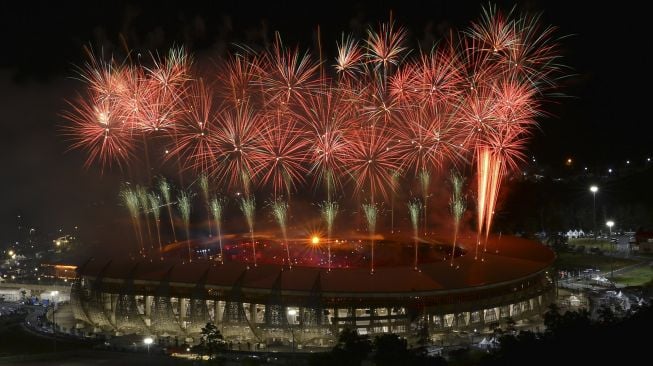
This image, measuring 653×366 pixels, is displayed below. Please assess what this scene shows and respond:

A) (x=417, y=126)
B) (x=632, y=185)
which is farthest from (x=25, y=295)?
(x=632, y=185)

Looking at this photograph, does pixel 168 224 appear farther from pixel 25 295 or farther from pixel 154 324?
pixel 154 324

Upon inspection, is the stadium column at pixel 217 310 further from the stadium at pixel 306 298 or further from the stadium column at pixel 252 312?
the stadium column at pixel 252 312

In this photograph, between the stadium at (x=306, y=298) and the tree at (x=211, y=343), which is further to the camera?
the stadium at (x=306, y=298)

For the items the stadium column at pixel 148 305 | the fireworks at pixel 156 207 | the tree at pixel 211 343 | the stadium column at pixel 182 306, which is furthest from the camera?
the fireworks at pixel 156 207

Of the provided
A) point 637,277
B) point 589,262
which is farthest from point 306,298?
point 589,262

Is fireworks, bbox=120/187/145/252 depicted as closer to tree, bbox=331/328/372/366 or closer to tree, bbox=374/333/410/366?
tree, bbox=331/328/372/366

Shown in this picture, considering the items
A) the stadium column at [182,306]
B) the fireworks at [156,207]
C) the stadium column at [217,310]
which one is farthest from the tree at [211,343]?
the fireworks at [156,207]

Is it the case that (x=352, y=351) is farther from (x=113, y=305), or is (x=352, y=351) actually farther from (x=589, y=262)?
(x=589, y=262)
